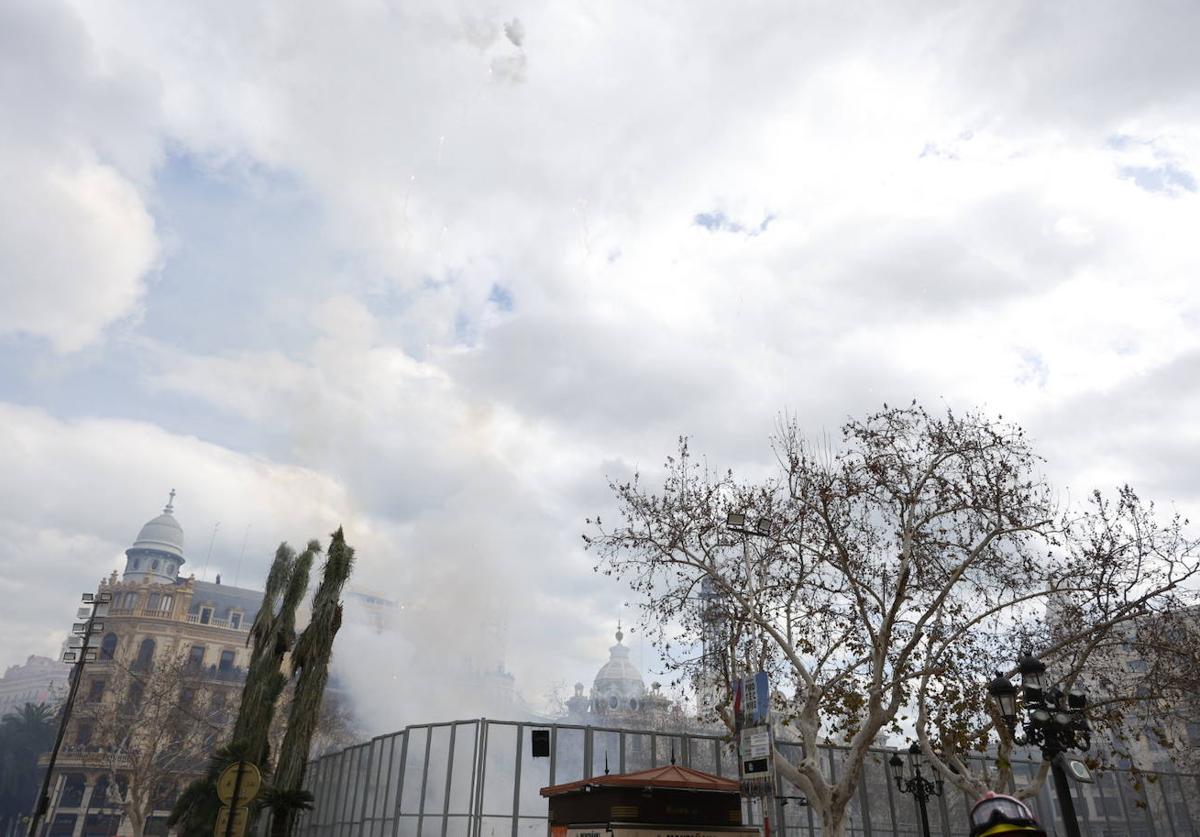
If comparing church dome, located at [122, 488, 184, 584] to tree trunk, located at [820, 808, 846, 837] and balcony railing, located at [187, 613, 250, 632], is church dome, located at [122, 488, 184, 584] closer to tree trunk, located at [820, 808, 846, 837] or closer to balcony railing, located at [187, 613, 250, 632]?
balcony railing, located at [187, 613, 250, 632]

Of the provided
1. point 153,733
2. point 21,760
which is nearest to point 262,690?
point 153,733

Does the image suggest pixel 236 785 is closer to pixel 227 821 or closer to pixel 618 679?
pixel 227 821

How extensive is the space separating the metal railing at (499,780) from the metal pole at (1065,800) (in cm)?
874

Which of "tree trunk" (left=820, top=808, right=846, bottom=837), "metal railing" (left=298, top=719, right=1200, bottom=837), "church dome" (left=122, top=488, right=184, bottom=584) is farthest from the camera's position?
"church dome" (left=122, top=488, right=184, bottom=584)

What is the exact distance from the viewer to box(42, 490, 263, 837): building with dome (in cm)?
5906

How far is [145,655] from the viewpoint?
76.6m

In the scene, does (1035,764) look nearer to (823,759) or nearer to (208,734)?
(823,759)

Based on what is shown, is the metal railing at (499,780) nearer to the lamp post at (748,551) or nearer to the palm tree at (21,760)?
the lamp post at (748,551)

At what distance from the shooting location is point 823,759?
87.5 ft

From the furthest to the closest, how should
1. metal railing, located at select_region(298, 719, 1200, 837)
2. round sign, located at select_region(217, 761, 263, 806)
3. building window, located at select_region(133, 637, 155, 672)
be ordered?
building window, located at select_region(133, 637, 155, 672)
metal railing, located at select_region(298, 719, 1200, 837)
round sign, located at select_region(217, 761, 263, 806)

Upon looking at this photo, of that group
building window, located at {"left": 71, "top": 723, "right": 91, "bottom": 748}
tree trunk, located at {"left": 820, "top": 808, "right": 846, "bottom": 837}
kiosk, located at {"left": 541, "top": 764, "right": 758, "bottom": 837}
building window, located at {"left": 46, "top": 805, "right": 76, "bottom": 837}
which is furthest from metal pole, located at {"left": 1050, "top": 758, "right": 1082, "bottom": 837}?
building window, located at {"left": 71, "top": 723, "right": 91, "bottom": 748}

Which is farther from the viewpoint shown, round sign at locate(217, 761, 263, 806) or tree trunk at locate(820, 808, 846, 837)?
tree trunk at locate(820, 808, 846, 837)

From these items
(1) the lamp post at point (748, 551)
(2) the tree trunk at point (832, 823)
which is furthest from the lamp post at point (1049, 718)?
(2) the tree trunk at point (832, 823)

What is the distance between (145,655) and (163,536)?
26024 mm
